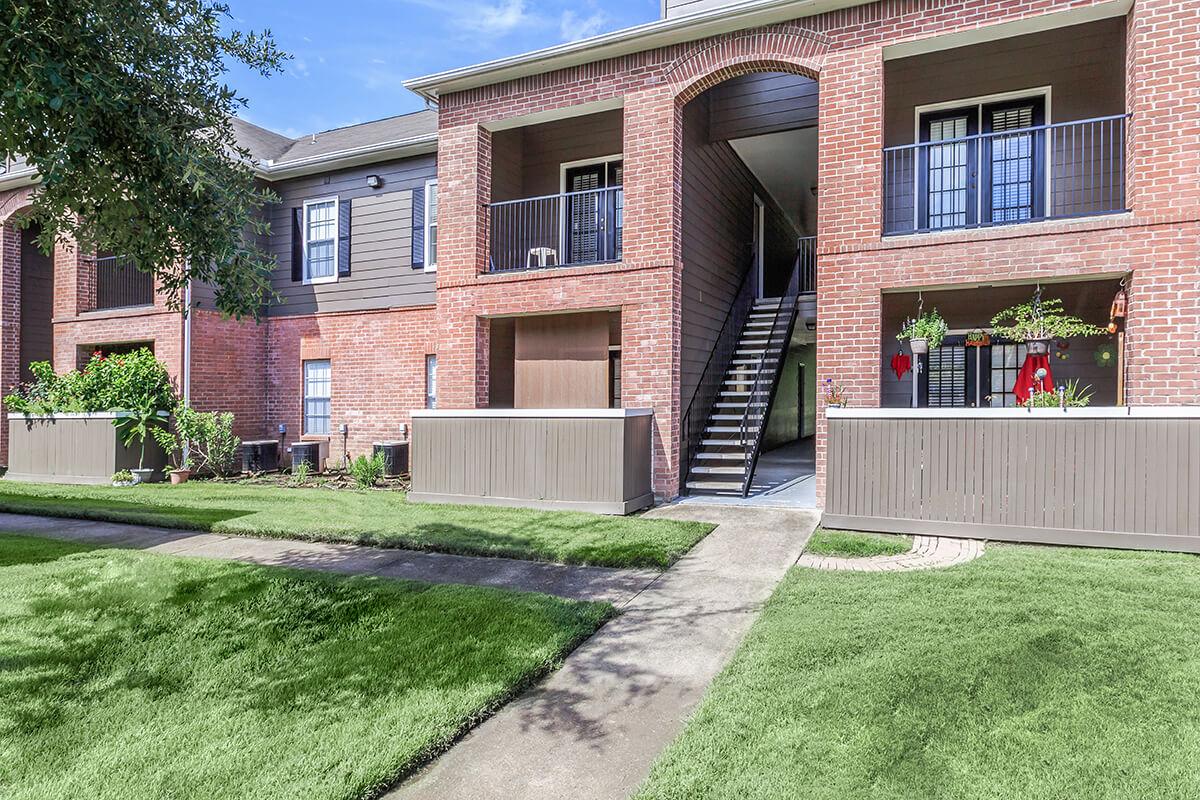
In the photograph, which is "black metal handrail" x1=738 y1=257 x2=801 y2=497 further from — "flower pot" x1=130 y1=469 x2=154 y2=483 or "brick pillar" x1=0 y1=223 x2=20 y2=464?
"brick pillar" x1=0 y1=223 x2=20 y2=464

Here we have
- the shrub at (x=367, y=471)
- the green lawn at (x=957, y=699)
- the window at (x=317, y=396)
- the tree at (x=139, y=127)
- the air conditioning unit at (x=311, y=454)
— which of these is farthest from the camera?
the window at (x=317, y=396)

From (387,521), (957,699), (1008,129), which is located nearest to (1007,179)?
(1008,129)

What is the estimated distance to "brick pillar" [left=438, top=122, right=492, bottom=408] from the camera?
407 inches

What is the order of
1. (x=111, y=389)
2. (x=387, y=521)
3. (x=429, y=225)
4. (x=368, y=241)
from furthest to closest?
(x=368, y=241) < (x=429, y=225) < (x=111, y=389) < (x=387, y=521)

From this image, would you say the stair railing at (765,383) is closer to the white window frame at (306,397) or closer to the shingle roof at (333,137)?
the shingle roof at (333,137)

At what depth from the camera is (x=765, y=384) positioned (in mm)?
11414

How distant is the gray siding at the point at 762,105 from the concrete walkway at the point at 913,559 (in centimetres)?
690

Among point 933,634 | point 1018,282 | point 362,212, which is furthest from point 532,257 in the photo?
point 933,634

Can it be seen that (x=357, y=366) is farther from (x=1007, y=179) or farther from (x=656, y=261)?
(x=1007, y=179)

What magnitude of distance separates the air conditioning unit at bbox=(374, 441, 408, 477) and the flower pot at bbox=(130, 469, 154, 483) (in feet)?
13.1

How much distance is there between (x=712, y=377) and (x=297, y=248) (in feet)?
29.0

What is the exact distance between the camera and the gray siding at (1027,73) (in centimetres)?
878

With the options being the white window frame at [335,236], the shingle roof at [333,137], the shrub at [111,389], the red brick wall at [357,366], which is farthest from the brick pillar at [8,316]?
the white window frame at [335,236]

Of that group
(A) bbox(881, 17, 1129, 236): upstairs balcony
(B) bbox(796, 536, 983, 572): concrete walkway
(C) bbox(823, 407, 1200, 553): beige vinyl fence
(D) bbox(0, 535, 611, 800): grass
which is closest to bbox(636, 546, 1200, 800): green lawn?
(B) bbox(796, 536, 983, 572): concrete walkway
